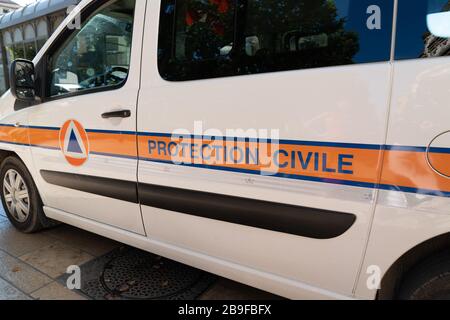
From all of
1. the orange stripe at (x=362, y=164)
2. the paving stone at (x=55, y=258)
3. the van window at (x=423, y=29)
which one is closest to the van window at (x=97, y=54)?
the orange stripe at (x=362, y=164)

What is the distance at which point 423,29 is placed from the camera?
50.8 inches

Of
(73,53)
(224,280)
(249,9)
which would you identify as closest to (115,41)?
(73,53)

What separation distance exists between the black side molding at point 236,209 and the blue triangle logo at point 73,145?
0.23 metres

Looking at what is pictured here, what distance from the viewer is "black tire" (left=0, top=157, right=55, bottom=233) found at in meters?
3.01

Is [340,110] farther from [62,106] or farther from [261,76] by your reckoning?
[62,106]

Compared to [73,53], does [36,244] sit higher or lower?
lower

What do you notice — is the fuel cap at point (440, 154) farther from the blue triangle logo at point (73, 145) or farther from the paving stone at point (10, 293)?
the paving stone at point (10, 293)

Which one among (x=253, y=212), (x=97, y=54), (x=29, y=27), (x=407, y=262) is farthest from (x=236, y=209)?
(x=29, y=27)

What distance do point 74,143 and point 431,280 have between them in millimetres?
2227

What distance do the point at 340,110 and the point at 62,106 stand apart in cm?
195

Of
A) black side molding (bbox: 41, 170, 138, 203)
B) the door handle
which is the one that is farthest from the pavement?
the door handle

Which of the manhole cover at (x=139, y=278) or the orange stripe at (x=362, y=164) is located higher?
the orange stripe at (x=362, y=164)

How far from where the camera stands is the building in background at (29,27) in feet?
33.0

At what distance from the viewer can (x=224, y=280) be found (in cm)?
247
